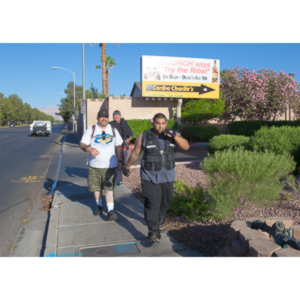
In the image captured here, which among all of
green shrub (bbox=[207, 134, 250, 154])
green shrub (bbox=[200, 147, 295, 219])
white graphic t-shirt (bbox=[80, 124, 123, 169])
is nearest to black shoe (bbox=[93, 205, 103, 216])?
white graphic t-shirt (bbox=[80, 124, 123, 169])

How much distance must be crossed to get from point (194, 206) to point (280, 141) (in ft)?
10.3

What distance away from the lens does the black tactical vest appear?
13.1 ft

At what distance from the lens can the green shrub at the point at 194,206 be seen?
4711 mm

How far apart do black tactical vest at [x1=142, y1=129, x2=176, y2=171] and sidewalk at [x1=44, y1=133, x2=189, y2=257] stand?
1.01 m

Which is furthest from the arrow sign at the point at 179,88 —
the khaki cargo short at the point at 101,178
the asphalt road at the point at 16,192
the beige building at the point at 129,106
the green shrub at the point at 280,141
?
the khaki cargo short at the point at 101,178

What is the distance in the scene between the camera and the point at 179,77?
74.3 feet

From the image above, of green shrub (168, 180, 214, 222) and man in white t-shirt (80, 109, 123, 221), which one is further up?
man in white t-shirt (80, 109, 123, 221)

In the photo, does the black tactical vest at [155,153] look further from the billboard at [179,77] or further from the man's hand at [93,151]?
the billboard at [179,77]

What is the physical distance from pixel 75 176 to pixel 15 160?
5.66 meters

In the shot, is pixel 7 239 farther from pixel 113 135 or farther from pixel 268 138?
pixel 268 138

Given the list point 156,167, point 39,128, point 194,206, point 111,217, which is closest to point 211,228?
point 194,206

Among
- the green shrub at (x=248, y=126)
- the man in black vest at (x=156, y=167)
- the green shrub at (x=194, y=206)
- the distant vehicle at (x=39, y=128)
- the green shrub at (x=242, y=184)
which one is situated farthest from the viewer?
the distant vehicle at (x=39, y=128)

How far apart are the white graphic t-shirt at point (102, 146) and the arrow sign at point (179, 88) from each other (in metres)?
17.3

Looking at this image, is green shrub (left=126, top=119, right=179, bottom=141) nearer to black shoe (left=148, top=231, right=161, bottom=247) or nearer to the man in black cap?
the man in black cap
